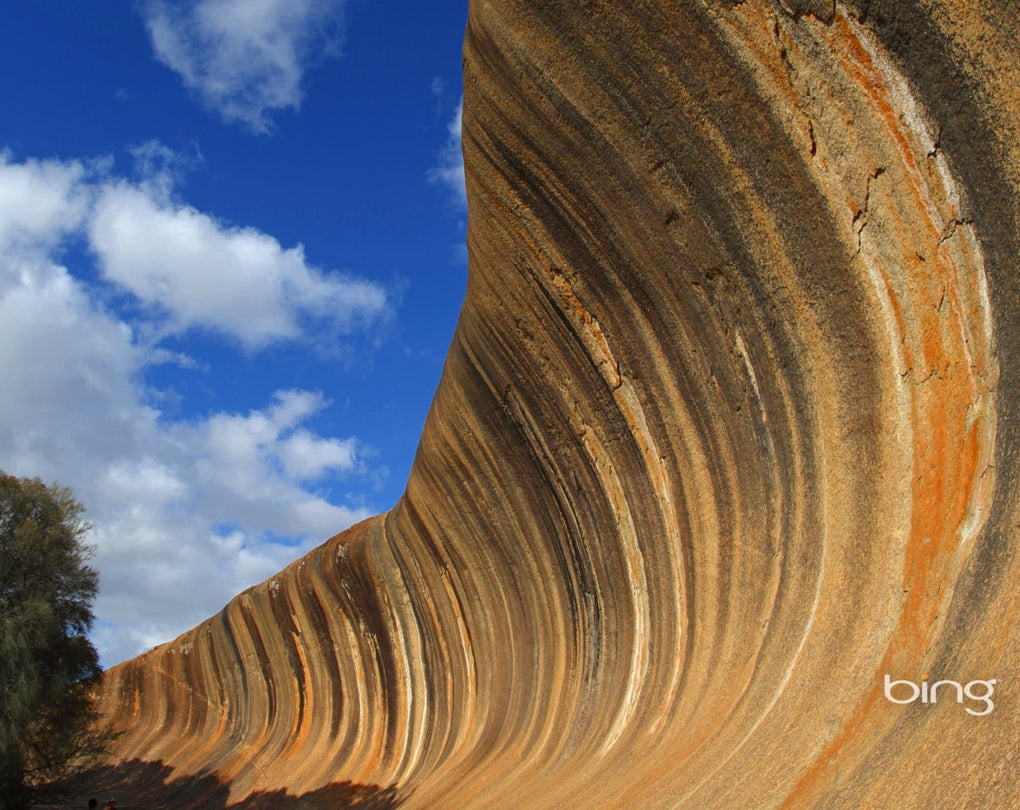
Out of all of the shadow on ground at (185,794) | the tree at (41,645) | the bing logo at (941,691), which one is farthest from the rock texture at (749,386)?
the tree at (41,645)

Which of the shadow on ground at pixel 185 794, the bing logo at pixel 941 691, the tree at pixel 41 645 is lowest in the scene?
the shadow on ground at pixel 185 794

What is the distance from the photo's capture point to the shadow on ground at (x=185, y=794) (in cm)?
1246

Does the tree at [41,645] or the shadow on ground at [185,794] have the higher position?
the tree at [41,645]

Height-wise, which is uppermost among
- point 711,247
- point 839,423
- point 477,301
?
point 477,301

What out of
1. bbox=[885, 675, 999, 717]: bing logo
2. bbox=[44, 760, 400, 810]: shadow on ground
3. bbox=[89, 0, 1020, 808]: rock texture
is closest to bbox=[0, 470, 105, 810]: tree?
bbox=[44, 760, 400, 810]: shadow on ground

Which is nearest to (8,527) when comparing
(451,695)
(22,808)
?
(22,808)

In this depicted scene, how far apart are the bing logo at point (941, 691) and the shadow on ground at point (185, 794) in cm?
828

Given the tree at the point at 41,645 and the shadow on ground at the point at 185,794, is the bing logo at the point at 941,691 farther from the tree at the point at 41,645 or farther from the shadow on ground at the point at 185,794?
the tree at the point at 41,645

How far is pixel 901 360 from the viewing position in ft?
13.5

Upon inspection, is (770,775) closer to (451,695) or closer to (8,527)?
(451,695)

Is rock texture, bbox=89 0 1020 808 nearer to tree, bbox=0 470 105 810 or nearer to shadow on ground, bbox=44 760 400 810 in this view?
shadow on ground, bbox=44 760 400 810

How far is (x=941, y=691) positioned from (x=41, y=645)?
14.2 meters

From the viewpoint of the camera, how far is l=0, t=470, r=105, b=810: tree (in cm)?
1341

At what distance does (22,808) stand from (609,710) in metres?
11.0
